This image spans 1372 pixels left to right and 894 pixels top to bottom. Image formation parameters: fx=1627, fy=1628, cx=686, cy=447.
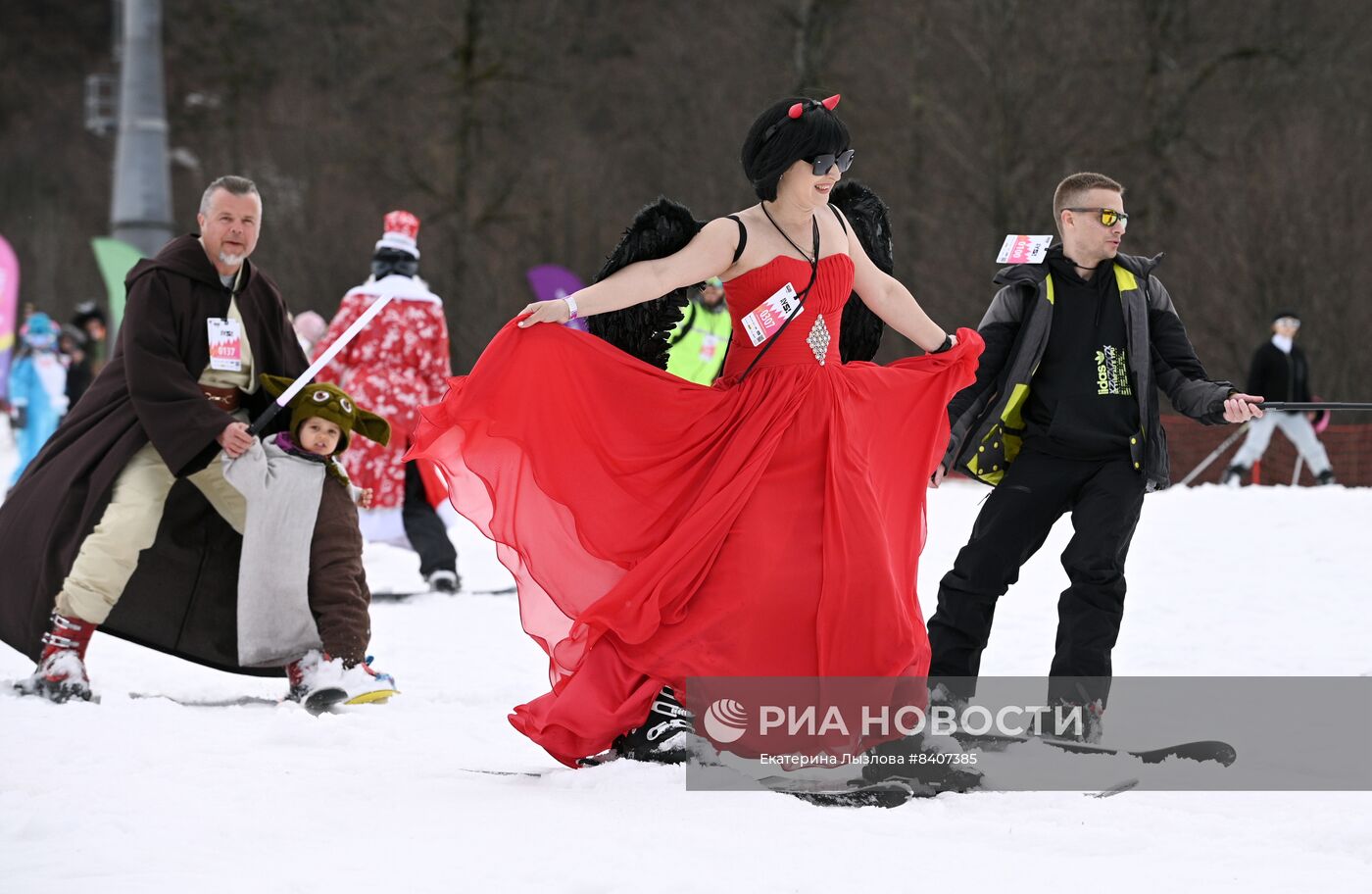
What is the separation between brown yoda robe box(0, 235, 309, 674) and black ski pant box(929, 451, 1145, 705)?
245 centimetres

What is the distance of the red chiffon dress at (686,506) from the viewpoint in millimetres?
4309

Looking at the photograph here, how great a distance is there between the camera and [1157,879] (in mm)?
3480

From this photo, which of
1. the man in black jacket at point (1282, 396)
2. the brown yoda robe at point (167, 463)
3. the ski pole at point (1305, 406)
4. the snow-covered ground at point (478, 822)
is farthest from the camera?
the man in black jacket at point (1282, 396)

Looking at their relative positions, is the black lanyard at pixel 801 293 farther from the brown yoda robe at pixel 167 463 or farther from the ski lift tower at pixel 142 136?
the ski lift tower at pixel 142 136

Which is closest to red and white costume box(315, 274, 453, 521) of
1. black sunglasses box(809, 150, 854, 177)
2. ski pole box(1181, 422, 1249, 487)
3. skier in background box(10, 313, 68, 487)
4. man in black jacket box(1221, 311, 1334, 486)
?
black sunglasses box(809, 150, 854, 177)

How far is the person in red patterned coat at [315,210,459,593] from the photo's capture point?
884 centimetres

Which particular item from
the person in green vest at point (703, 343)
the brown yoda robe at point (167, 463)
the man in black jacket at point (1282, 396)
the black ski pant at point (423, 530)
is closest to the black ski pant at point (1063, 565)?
the brown yoda robe at point (167, 463)

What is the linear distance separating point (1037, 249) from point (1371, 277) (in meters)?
14.7

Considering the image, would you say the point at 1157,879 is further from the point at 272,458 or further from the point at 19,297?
the point at 19,297

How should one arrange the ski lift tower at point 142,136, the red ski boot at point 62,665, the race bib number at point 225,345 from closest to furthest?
the red ski boot at point 62,665 < the race bib number at point 225,345 < the ski lift tower at point 142,136

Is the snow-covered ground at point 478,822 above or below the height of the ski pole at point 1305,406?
below

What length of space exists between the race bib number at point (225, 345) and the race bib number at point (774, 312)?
2.26 metres

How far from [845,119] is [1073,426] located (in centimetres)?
1970

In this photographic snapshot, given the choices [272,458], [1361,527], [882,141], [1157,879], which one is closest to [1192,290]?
[882,141]
